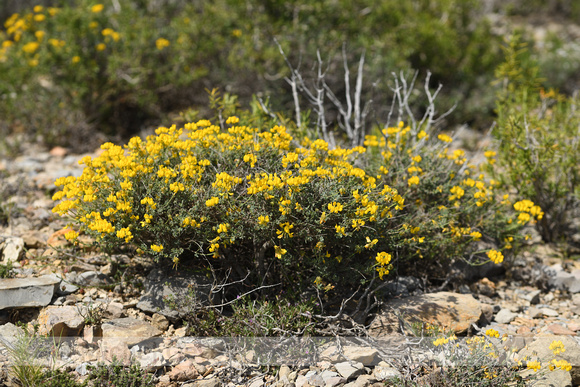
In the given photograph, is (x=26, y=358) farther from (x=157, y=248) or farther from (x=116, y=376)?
(x=157, y=248)

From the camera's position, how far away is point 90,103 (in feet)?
20.6

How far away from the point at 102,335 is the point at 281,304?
110 centimetres

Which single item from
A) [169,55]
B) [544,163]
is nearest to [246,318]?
[544,163]

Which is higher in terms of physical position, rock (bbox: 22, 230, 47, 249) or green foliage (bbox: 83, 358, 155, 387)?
rock (bbox: 22, 230, 47, 249)

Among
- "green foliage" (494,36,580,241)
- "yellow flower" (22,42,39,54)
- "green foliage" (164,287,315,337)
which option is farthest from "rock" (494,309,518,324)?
"yellow flower" (22,42,39,54)

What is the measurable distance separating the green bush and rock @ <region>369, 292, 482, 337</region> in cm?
30

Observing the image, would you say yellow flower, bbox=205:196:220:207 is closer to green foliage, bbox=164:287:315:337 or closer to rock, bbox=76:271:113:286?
Answer: green foliage, bbox=164:287:315:337

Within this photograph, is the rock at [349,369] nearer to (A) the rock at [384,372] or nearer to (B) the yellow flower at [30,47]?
(A) the rock at [384,372]

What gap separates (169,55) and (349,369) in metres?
4.87

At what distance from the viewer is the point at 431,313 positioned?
3.46m

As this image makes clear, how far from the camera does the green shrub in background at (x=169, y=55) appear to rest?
19.9ft

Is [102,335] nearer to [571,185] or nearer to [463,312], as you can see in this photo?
[463,312]

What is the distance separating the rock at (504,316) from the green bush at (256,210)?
0.51 metres

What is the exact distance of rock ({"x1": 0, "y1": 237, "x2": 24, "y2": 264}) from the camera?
367cm
